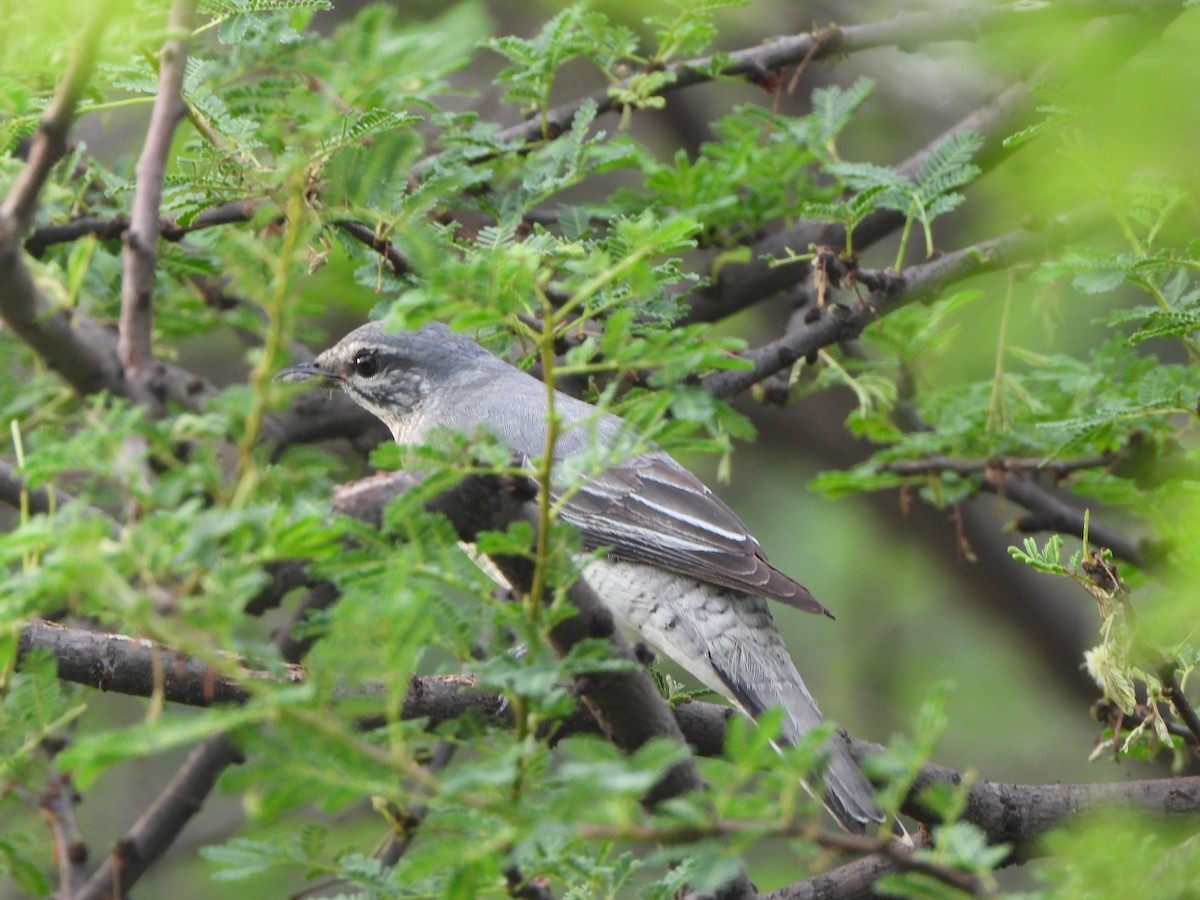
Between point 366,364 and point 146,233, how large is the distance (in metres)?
3.10

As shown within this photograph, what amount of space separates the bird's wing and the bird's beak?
133 cm

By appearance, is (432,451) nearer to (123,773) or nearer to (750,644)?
(750,644)

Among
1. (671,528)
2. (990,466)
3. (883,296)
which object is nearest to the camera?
(671,528)

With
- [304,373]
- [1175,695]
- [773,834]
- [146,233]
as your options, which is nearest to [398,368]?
[304,373]

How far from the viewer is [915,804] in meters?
3.37

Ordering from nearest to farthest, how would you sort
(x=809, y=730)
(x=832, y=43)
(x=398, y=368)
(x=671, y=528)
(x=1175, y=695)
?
(x=1175, y=695) → (x=809, y=730) → (x=671, y=528) → (x=832, y=43) → (x=398, y=368)

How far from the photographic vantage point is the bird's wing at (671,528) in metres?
4.39

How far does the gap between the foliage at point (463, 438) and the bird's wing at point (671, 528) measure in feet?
1.10

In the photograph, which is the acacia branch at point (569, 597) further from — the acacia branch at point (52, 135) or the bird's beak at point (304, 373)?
the bird's beak at point (304, 373)

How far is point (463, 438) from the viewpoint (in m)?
2.08

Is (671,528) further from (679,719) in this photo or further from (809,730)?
(809,730)

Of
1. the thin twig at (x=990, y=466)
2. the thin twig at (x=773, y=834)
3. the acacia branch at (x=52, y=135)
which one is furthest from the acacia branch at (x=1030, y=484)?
the acacia branch at (x=52, y=135)

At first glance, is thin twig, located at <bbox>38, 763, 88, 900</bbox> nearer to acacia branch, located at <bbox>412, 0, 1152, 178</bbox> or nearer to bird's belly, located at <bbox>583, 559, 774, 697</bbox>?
bird's belly, located at <bbox>583, 559, 774, 697</bbox>

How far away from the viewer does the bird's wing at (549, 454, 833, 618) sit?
439cm
